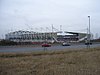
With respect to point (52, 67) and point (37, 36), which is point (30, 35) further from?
point (52, 67)

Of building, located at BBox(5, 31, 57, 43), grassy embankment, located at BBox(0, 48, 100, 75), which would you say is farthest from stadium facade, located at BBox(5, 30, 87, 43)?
grassy embankment, located at BBox(0, 48, 100, 75)

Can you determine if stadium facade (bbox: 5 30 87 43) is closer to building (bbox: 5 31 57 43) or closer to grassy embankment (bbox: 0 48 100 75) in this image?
building (bbox: 5 31 57 43)

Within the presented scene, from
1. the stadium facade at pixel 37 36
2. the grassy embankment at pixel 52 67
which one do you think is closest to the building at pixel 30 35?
the stadium facade at pixel 37 36

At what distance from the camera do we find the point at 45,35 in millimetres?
121688

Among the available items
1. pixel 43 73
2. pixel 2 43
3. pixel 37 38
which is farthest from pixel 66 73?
pixel 37 38

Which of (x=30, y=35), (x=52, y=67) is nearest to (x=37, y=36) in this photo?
(x=30, y=35)

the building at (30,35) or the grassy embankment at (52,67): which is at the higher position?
Answer: the building at (30,35)

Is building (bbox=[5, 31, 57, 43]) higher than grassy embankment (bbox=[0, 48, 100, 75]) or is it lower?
higher

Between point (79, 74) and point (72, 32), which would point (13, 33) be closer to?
point (72, 32)

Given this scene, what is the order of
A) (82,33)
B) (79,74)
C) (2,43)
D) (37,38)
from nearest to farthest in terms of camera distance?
(79,74), (2,43), (37,38), (82,33)

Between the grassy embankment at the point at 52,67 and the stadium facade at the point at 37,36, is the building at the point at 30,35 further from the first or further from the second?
the grassy embankment at the point at 52,67

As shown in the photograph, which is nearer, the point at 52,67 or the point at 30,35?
the point at 52,67

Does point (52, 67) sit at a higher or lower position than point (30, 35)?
lower

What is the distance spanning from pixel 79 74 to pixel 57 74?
110 cm
